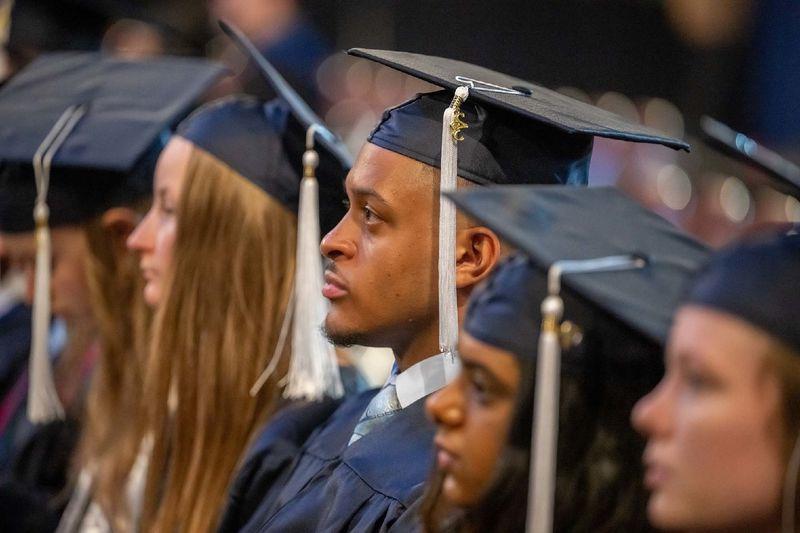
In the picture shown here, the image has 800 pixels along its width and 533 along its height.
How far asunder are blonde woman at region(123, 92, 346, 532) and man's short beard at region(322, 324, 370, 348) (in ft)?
1.64

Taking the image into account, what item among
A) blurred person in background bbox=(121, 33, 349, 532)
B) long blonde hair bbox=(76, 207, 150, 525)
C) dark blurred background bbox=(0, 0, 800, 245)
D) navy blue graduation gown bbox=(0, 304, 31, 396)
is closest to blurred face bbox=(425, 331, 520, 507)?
blurred person in background bbox=(121, 33, 349, 532)

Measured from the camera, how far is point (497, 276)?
48.3 inches

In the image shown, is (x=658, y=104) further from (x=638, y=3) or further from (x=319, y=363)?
(x=319, y=363)

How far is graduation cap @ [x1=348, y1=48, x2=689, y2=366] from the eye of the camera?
164 cm

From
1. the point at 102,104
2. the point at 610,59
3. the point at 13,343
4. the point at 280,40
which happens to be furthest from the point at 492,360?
the point at 610,59

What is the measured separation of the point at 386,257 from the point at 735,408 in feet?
2.62

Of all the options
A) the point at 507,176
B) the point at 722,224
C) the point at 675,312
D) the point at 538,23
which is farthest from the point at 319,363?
the point at 538,23

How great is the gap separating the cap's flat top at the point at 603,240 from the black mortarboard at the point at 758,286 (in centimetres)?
7

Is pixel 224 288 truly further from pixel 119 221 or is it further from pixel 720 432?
pixel 720 432

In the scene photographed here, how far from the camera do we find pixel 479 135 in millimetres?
1704

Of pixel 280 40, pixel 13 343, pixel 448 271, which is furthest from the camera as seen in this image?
pixel 280 40

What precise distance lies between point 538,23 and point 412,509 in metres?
4.58

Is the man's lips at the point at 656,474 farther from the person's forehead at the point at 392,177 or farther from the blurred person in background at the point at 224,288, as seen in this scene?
the blurred person in background at the point at 224,288

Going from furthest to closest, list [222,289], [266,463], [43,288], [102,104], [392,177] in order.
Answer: [102,104], [43,288], [222,289], [266,463], [392,177]
